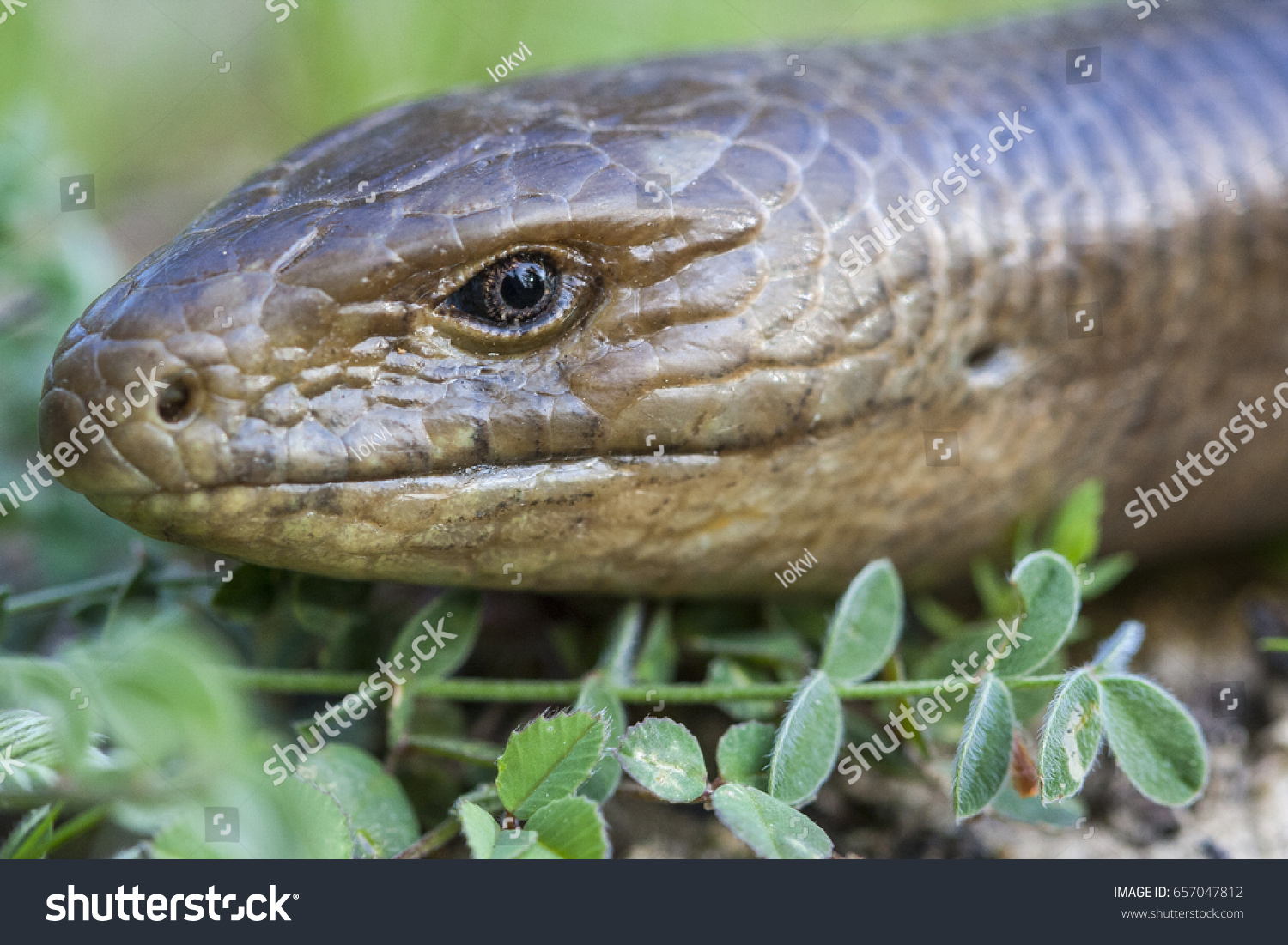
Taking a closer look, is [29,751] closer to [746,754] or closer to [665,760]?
[665,760]

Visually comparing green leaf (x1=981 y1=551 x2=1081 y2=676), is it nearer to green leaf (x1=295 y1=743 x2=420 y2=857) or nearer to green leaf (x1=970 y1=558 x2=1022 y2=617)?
green leaf (x1=970 y1=558 x2=1022 y2=617)

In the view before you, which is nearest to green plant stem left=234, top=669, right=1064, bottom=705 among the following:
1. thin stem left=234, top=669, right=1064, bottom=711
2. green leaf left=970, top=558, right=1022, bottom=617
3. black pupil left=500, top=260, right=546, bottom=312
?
thin stem left=234, top=669, right=1064, bottom=711

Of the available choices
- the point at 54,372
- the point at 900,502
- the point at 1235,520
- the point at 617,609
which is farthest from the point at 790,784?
the point at 1235,520

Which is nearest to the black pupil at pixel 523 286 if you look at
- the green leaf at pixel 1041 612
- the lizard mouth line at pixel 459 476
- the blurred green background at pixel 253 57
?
the lizard mouth line at pixel 459 476

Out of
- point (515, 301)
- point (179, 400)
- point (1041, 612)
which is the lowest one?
point (1041, 612)

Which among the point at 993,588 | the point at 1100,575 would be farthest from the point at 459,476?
the point at 1100,575
